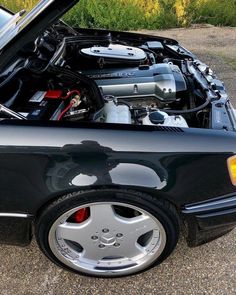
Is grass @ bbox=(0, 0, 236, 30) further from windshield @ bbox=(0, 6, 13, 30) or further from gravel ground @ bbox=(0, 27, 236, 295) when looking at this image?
gravel ground @ bbox=(0, 27, 236, 295)

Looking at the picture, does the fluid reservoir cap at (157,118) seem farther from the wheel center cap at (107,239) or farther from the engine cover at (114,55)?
the engine cover at (114,55)

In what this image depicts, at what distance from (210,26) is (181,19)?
0.58m

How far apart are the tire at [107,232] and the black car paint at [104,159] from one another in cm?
7

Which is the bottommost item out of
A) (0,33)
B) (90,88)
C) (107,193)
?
(107,193)

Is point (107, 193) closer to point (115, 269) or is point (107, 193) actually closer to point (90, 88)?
point (115, 269)

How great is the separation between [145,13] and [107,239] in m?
6.06

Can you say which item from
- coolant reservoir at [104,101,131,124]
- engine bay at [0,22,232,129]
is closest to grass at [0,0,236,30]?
engine bay at [0,22,232,129]

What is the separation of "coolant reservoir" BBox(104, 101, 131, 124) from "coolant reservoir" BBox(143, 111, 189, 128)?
0.13m

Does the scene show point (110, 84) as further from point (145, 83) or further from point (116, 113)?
point (116, 113)

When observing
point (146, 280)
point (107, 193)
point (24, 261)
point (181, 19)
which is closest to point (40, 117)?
point (107, 193)

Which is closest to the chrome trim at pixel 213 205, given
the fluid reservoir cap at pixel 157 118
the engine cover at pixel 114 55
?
the fluid reservoir cap at pixel 157 118

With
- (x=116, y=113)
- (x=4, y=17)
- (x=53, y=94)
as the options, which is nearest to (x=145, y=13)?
(x=4, y=17)

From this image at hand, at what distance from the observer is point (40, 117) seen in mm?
2389

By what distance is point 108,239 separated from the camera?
2303 mm
